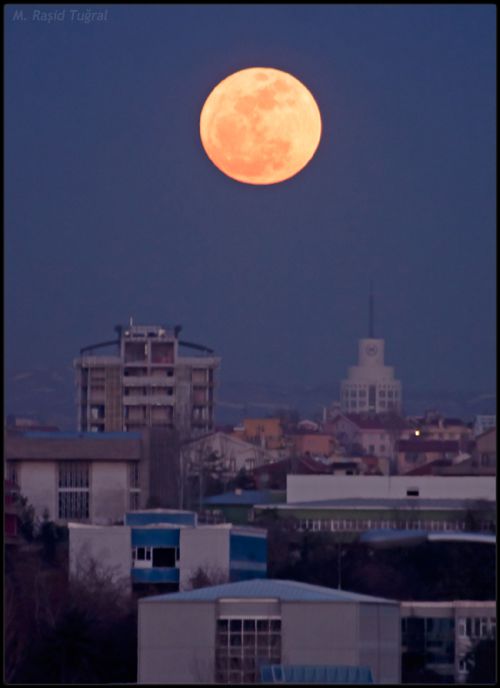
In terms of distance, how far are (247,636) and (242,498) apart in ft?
26.5

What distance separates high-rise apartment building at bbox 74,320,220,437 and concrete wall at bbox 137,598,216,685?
16.1 m

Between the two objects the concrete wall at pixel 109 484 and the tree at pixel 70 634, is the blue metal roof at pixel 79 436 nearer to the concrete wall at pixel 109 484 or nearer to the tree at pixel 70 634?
the concrete wall at pixel 109 484

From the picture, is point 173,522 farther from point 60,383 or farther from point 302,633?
point 60,383

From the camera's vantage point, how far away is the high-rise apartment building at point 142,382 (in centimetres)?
2523

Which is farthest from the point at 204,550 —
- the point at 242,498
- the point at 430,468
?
the point at 430,468

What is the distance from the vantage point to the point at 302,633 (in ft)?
28.6

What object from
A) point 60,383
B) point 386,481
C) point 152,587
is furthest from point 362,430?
point 152,587

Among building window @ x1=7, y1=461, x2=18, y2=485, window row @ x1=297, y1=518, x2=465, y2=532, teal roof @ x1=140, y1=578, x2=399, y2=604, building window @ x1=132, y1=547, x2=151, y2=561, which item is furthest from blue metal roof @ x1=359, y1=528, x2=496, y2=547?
building window @ x1=7, y1=461, x2=18, y2=485

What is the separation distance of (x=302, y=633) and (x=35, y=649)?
1352 millimetres

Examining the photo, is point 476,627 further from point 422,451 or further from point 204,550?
point 422,451

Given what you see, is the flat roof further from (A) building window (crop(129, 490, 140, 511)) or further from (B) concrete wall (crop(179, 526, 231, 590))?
(B) concrete wall (crop(179, 526, 231, 590))

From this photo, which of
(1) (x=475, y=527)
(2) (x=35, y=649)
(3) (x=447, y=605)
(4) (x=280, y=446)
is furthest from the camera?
(4) (x=280, y=446)

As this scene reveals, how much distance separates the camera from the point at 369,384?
136 feet

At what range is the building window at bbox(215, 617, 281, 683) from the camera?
8.64m
